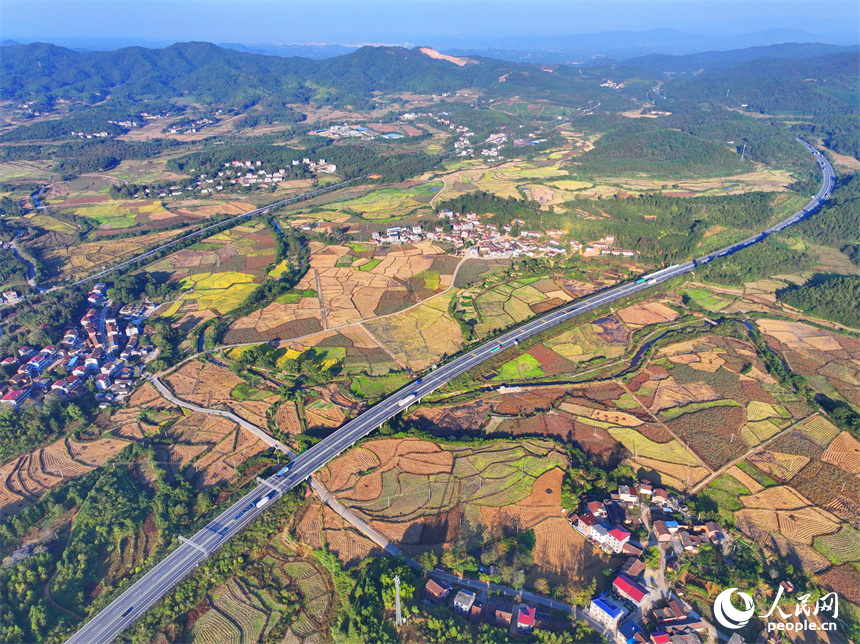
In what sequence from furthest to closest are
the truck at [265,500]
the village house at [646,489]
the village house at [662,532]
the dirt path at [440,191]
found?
1. the dirt path at [440,191]
2. the village house at [646,489]
3. the truck at [265,500]
4. the village house at [662,532]

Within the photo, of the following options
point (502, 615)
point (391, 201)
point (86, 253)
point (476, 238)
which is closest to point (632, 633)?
point (502, 615)

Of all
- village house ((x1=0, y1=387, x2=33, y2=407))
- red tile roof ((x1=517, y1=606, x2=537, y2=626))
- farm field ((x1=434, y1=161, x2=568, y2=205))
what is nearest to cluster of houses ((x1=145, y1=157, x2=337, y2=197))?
farm field ((x1=434, y1=161, x2=568, y2=205))

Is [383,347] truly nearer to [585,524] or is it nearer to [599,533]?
[585,524]

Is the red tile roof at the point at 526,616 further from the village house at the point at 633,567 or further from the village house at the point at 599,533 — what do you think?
the village house at the point at 599,533

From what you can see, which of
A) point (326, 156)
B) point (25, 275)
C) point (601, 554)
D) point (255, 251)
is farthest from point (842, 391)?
point (326, 156)

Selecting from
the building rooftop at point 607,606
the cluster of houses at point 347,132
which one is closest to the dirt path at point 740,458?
the building rooftop at point 607,606
